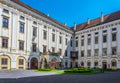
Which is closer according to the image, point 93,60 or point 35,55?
point 35,55

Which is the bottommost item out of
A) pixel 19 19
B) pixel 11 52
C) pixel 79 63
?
pixel 79 63

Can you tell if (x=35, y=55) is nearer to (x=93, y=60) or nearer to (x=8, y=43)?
(x=8, y=43)

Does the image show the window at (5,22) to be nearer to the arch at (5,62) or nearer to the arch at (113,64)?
the arch at (5,62)

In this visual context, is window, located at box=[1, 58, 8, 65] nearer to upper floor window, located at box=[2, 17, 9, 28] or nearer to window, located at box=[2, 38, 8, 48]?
window, located at box=[2, 38, 8, 48]

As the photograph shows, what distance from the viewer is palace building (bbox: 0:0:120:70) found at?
27.6m

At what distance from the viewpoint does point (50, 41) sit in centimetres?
3778

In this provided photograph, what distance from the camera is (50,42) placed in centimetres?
3775

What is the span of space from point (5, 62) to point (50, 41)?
13596mm

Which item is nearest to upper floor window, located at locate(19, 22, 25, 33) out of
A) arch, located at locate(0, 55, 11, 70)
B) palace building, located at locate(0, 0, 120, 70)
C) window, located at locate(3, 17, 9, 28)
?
palace building, located at locate(0, 0, 120, 70)

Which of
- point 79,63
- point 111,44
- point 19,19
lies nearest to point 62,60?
point 79,63

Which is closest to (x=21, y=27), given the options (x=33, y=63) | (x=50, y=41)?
(x=33, y=63)

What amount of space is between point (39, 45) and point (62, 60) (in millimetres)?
9756

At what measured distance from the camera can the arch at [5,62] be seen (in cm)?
2563

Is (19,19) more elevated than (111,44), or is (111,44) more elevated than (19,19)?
(19,19)
